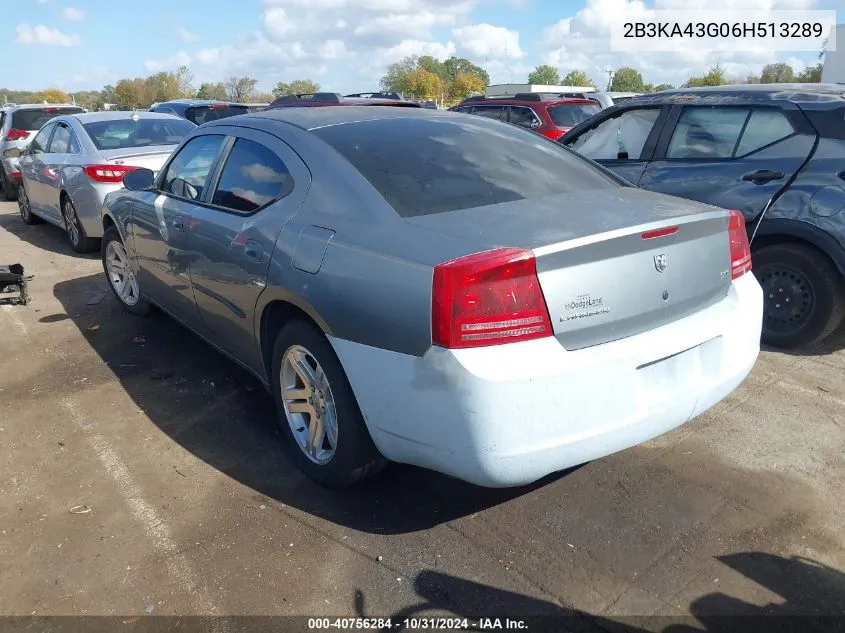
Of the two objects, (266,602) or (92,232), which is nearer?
(266,602)

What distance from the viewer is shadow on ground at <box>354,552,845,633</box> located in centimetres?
230

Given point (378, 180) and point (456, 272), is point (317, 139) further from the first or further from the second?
point (456, 272)

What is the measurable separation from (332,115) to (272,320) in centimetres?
119

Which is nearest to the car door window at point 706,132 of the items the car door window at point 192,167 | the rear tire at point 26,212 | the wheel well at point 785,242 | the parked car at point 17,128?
the wheel well at point 785,242

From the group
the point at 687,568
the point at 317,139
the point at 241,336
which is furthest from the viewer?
the point at 241,336

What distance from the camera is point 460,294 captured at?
231 cm

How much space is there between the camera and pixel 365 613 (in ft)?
7.94

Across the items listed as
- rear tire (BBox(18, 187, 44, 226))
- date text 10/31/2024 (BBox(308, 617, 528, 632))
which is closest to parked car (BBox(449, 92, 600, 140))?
rear tire (BBox(18, 187, 44, 226))

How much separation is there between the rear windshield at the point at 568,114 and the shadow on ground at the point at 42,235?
8.04 m

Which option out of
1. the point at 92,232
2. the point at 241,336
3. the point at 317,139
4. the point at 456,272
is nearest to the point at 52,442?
the point at 241,336

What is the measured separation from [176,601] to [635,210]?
7.62 ft

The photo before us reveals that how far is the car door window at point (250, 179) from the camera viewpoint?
3.33 m

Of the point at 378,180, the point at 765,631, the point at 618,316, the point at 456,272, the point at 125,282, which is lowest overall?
the point at 765,631

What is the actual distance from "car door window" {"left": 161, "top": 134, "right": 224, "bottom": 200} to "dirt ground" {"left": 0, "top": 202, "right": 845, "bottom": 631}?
1.26 metres
